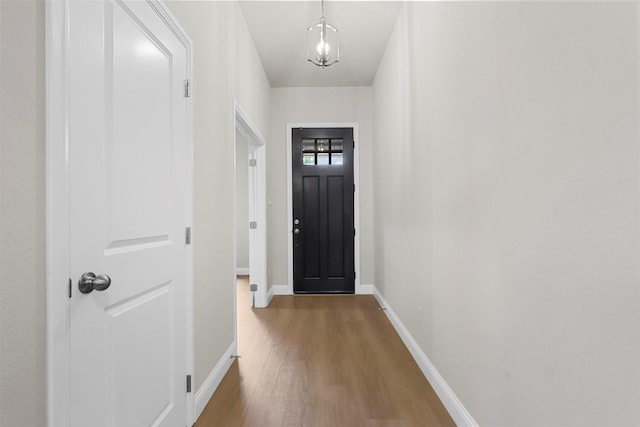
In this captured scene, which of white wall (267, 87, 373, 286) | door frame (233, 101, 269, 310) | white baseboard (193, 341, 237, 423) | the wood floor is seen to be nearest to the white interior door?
white baseboard (193, 341, 237, 423)

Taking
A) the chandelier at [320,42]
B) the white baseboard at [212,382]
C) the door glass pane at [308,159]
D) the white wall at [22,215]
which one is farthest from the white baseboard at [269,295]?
the white wall at [22,215]

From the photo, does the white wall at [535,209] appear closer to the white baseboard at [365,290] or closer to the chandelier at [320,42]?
the chandelier at [320,42]

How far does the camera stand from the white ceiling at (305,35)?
8.93ft

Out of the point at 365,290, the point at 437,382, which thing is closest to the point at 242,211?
the point at 365,290

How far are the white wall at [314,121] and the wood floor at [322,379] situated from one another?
3.57ft

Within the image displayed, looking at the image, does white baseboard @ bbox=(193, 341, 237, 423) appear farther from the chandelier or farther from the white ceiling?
the white ceiling

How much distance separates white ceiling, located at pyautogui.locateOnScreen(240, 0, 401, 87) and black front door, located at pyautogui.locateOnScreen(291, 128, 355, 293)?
2.36 feet

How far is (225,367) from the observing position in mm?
2217

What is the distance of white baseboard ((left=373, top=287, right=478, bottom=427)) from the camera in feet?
5.22

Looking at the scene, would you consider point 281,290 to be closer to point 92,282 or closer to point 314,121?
point 314,121

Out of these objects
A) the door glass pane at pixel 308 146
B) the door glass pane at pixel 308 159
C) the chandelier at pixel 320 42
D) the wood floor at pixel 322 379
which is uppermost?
the chandelier at pixel 320 42

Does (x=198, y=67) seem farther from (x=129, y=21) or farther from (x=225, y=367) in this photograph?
(x=225, y=367)

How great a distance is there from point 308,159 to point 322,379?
114 inches

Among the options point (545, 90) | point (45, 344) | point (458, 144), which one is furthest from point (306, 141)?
point (45, 344)
